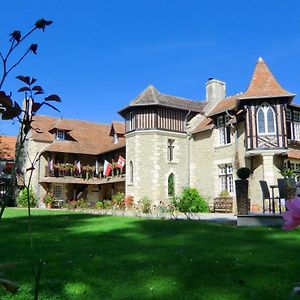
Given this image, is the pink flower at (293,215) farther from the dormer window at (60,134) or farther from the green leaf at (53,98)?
the dormer window at (60,134)

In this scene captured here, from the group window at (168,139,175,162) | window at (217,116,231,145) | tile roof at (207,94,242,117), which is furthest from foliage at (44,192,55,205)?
window at (217,116,231,145)

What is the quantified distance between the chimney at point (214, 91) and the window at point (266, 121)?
6.88 meters

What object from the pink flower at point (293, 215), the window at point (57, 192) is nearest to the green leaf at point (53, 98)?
the pink flower at point (293, 215)

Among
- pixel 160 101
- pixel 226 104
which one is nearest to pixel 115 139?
pixel 160 101

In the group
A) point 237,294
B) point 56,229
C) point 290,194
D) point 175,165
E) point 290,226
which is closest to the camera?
point 290,226

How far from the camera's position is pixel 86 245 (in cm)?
823

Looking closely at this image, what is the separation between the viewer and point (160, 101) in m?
27.2

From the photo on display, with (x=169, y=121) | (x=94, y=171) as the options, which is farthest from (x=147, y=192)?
(x=94, y=171)

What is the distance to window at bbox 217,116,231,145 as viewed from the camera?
24734 mm

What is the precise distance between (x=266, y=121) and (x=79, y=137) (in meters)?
19.1

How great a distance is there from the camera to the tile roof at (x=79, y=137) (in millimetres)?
33906

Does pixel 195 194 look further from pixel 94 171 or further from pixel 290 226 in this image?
pixel 290 226

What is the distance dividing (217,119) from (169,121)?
3.55 metres

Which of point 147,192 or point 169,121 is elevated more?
point 169,121
